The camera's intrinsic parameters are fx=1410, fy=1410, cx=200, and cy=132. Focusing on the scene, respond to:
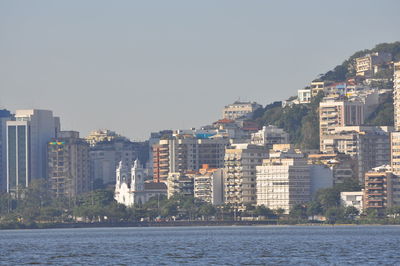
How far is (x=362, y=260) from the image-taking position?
4867 inches

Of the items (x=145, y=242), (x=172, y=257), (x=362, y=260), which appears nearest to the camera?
(x=362, y=260)

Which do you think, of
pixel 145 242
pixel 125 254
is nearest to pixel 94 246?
pixel 145 242

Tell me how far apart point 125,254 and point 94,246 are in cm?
2441

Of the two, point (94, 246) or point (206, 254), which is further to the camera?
point (94, 246)

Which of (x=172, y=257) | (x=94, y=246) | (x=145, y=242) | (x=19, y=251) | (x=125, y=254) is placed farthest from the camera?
(x=145, y=242)

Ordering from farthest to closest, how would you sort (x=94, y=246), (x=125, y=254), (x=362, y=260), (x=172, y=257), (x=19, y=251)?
(x=94, y=246), (x=19, y=251), (x=125, y=254), (x=172, y=257), (x=362, y=260)

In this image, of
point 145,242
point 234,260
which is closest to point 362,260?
point 234,260

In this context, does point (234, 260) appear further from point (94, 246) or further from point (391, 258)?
point (94, 246)

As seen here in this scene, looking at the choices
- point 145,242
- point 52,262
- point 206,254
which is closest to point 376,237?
point 145,242

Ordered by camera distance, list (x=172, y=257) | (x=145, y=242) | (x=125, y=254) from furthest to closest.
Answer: (x=145, y=242) < (x=125, y=254) < (x=172, y=257)

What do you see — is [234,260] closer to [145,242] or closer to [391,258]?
[391,258]

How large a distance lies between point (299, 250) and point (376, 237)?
38335 mm

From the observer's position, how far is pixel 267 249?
147500 mm

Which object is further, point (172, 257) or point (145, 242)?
point (145, 242)
